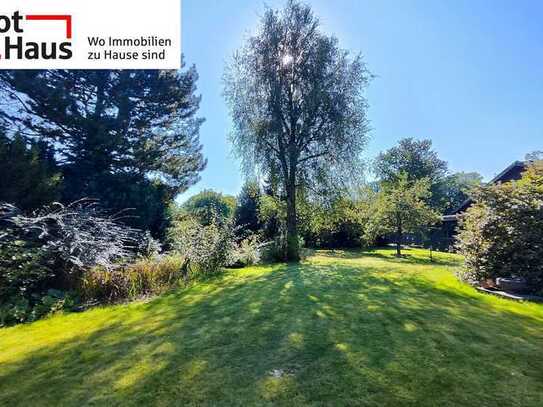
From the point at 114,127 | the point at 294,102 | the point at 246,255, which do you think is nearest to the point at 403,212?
the point at 294,102

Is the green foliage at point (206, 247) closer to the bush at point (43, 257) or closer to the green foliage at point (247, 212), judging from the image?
the bush at point (43, 257)

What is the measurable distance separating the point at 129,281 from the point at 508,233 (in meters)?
8.22

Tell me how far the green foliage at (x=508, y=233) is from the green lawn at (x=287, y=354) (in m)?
1.45

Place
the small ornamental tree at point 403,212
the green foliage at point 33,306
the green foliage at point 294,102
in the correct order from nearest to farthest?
the green foliage at point 33,306
the green foliage at point 294,102
the small ornamental tree at point 403,212

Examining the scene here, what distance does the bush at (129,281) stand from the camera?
5953mm

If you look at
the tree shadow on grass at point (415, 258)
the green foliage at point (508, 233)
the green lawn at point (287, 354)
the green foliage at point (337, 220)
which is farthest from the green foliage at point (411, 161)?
the green lawn at point (287, 354)

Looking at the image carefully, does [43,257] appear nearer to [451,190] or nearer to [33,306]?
[33,306]

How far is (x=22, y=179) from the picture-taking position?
8.55 metres

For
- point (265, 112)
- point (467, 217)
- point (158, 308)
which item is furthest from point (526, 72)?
point (158, 308)

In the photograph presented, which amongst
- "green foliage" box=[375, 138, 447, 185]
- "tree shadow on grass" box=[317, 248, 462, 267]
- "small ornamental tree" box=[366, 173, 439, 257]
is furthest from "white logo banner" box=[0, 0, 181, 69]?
"green foliage" box=[375, 138, 447, 185]

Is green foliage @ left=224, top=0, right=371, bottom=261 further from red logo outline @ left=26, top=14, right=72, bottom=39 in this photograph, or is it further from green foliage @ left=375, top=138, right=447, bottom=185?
green foliage @ left=375, top=138, right=447, bottom=185

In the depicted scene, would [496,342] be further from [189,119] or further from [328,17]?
[189,119]

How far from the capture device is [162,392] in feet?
7.73

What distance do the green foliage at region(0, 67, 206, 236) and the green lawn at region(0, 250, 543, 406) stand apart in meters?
9.98
